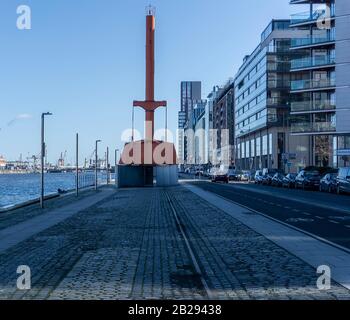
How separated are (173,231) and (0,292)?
28.5 feet

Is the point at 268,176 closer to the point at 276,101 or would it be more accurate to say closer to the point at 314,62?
the point at 314,62

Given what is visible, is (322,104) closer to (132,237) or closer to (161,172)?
(161,172)

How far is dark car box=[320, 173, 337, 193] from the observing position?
43.9 metres

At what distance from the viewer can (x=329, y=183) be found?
44.9 meters

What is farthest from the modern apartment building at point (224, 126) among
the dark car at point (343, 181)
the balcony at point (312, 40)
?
the dark car at point (343, 181)

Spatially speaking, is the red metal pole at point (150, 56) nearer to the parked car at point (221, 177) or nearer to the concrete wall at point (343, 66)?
the parked car at point (221, 177)

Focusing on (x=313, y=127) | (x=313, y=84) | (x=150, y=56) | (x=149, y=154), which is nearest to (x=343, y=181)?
(x=149, y=154)

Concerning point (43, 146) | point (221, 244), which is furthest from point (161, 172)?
point (221, 244)

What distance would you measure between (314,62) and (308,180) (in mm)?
27819

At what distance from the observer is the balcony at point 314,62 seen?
71.9 meters

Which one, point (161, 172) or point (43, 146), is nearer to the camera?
point (43, 146)

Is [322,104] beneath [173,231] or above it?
above

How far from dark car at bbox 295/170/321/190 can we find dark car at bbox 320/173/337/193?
2.52 metres
